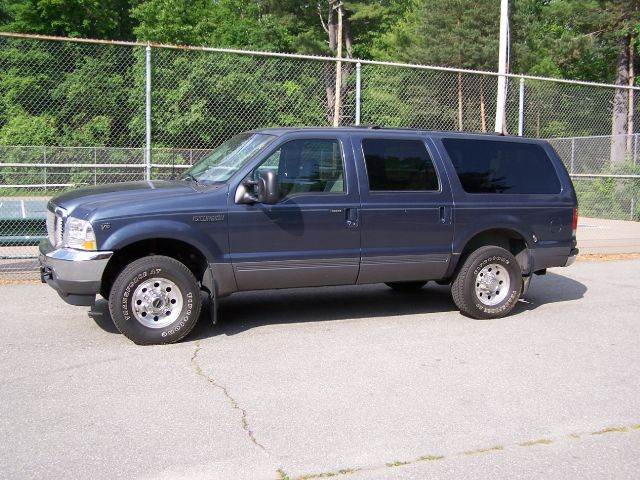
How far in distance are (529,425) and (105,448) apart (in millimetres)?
2714

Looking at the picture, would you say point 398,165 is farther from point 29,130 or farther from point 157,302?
point 29,130

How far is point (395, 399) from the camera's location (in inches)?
212

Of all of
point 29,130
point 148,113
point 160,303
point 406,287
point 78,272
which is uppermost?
point 148,113

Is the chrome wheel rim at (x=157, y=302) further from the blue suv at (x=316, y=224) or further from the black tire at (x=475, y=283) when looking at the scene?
the black tire at (x=475, y=283)

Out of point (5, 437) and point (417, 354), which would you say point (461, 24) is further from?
point (5, 437)

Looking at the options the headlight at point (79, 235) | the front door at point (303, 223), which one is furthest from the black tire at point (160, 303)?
the front door at point (303, 223)

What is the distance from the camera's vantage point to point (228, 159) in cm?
745

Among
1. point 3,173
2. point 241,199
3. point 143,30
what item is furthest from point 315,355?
point 143,30

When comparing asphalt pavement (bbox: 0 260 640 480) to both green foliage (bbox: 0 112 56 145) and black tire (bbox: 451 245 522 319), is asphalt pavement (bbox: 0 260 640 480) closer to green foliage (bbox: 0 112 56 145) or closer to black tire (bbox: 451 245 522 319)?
black tire (bbox: 451 245 522 319)

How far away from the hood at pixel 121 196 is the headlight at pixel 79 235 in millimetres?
75

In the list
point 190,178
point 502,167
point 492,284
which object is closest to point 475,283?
point 492,284

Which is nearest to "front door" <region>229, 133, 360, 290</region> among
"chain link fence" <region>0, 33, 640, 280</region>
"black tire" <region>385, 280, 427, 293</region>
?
"black tire" <region>385, 280, 427, 293</region>

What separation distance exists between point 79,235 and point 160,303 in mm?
926

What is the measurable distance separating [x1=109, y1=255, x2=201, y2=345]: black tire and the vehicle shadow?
30 centimetres
